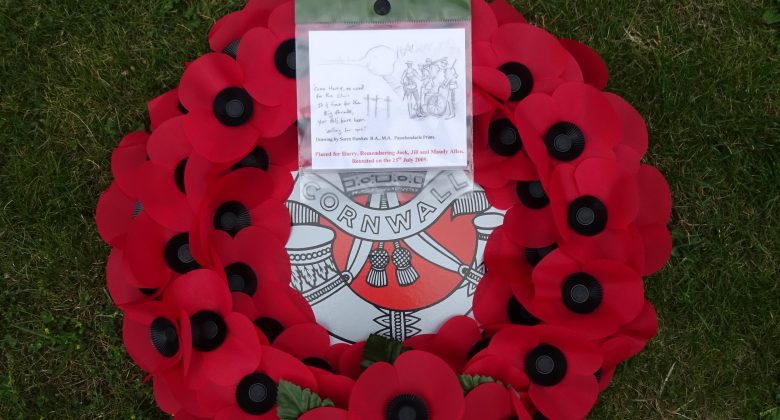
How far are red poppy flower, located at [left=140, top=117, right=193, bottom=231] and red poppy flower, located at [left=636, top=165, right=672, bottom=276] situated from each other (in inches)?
39.2

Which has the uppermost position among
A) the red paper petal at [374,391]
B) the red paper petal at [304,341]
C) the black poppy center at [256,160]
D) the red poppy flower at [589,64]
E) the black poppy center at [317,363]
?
the red poppy flower at [589,64]

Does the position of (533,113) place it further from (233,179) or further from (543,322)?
(233,179)

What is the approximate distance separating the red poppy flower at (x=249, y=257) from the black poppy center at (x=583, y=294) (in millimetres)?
625

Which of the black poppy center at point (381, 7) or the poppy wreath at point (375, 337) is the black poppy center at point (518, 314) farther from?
the black poppy center at point (381, 7)

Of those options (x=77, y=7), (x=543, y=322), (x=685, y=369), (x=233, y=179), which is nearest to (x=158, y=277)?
(x=233, y=179)

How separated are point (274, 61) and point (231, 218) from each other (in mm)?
360

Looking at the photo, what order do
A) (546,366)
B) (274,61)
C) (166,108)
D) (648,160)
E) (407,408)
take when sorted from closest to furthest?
(407,408) < (546,366) < (274,61) < (166,108) < (648,160)

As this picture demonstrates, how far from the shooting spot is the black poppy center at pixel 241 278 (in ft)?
4.42

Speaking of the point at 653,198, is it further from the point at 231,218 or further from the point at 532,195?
the point at 231,218

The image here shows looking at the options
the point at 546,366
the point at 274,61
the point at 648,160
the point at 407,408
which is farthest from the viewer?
the point at 648,160

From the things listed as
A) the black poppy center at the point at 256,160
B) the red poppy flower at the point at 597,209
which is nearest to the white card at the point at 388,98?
the black poppy center at the point at 256,160

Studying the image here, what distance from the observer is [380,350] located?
4.28 ft

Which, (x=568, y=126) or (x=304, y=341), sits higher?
(x=568, y=126)

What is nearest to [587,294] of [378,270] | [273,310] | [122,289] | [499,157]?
[499,157]
